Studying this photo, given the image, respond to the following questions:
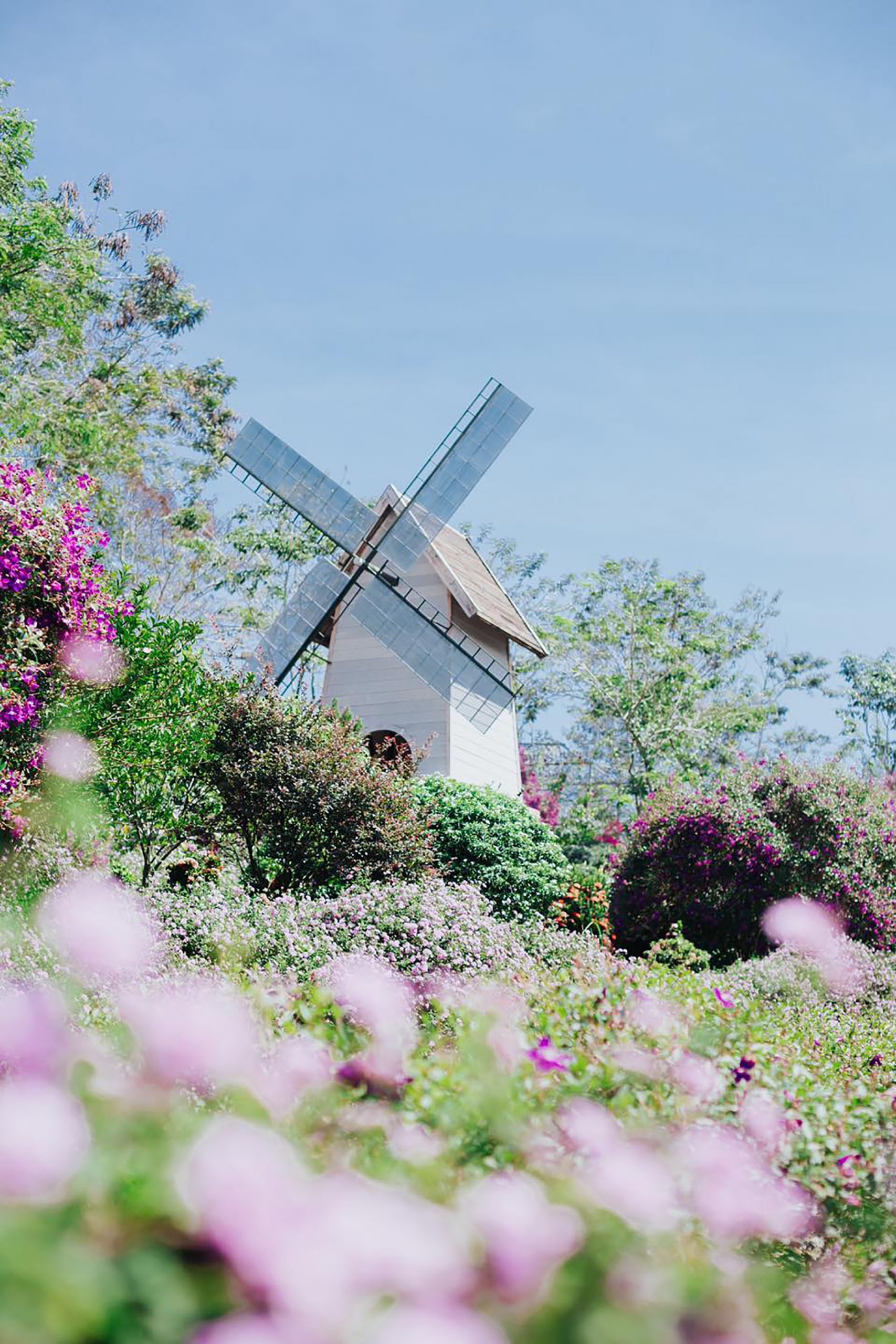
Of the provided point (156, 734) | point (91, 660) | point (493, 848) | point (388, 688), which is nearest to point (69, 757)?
point (91, 660)

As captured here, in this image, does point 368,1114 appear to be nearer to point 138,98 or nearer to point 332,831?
point 332,831

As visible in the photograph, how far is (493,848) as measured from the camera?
15.7 metres

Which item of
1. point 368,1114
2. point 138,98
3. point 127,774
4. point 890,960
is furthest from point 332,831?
point 368,1114

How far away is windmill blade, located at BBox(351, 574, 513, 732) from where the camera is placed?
1903 cm

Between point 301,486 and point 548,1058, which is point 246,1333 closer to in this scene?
point 548,1058

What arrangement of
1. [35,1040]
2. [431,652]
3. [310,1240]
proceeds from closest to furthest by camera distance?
[310,1240]
[35,1040]
[431,652]

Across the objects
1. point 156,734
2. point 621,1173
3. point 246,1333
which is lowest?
point 246,1333

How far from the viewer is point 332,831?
523 inches

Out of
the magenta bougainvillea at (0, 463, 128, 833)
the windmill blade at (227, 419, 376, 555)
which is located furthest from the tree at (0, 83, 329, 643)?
the magenta bougainvillea at (0, 463, 128, 833)

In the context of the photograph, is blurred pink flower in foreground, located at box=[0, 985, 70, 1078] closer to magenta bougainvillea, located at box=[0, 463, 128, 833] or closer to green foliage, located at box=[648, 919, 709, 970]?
magenta bougainvillea, located at box=[0, 463, 128, 833]

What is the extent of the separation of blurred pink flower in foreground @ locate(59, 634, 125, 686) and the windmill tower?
7.61 m

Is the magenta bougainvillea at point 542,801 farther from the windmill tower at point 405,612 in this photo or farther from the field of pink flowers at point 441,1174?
the field of pink flowers at point 441,1174

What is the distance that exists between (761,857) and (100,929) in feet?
35.4

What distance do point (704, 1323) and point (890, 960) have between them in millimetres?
11948
